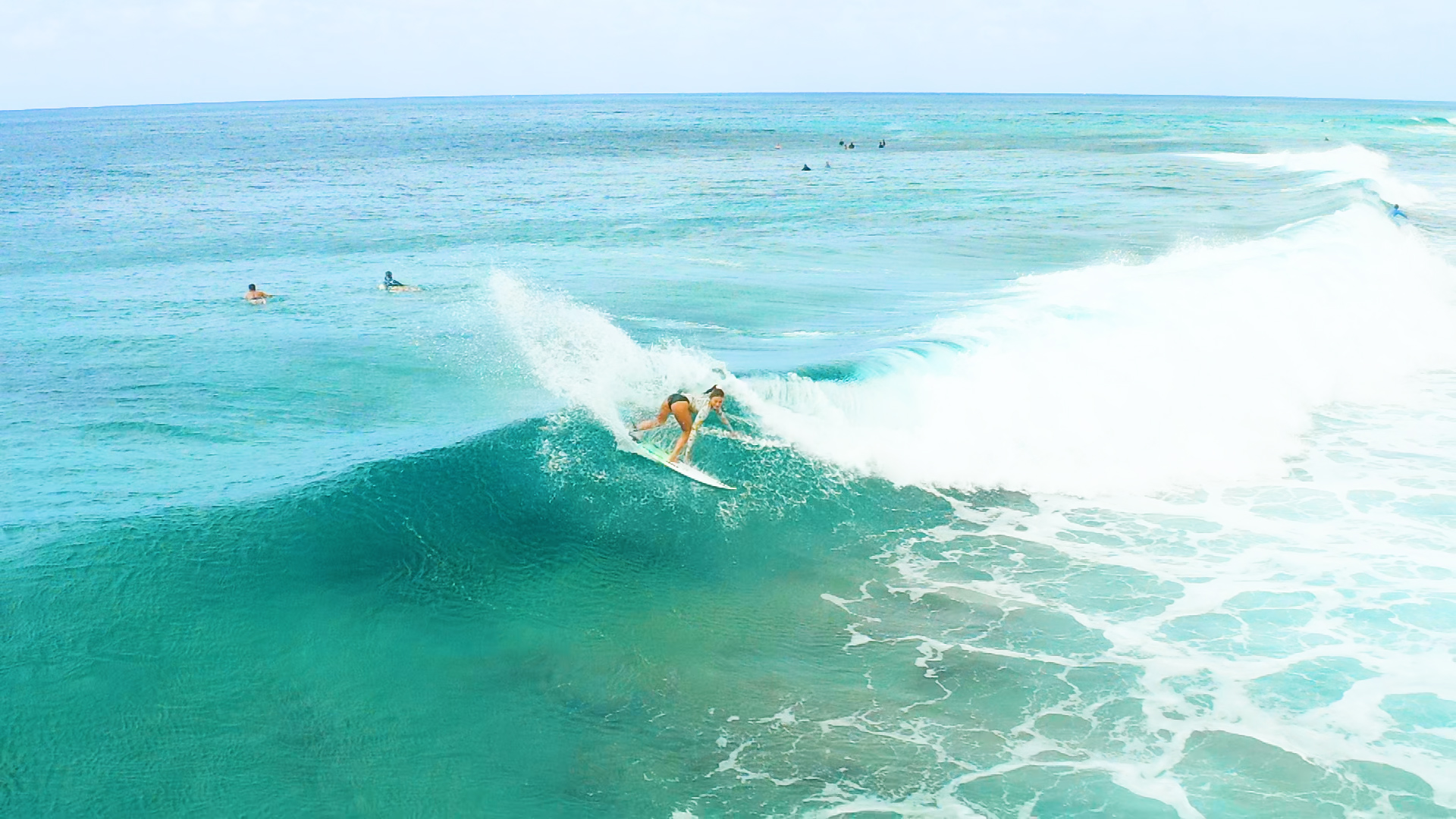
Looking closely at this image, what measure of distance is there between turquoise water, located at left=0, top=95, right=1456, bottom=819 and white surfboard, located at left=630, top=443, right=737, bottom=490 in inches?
6.8

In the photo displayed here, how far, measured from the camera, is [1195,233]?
3775 cm

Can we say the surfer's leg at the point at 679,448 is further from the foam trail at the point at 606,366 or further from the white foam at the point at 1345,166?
the white foam at the point at 1345,166

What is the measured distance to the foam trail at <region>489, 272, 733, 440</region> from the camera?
687 inches

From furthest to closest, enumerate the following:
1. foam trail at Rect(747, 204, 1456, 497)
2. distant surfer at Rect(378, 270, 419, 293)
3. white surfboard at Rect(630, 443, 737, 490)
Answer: distant surfer at Rect(378, 270, 419, 293), foam trail at Rect(747, 204, 1456, 497), white surfboard at Rect(630, 443, 737, 490)

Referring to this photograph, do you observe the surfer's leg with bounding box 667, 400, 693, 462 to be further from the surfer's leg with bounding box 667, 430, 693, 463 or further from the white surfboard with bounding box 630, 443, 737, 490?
the white surfboard with bounding box 630, 443, 737, 490

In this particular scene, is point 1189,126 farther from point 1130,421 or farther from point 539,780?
point 539,780

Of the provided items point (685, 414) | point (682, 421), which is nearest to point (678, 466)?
point (682, 421)

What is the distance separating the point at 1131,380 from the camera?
2034 cm

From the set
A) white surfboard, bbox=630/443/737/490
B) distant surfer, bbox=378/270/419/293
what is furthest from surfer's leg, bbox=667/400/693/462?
distant surfer, bbox=378/270/419/293

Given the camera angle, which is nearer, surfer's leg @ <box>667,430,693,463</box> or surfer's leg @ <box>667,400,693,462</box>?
surfer's leg @ <box>667,400,693,462</box>


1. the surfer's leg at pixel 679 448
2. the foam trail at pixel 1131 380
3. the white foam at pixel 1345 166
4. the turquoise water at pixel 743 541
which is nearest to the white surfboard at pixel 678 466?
the surfer's leg at pixel 679 448

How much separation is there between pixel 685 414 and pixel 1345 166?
202 feet

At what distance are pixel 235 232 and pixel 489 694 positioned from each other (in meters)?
36.1

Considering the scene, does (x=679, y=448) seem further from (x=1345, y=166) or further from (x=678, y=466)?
(x=1345, y=166)
